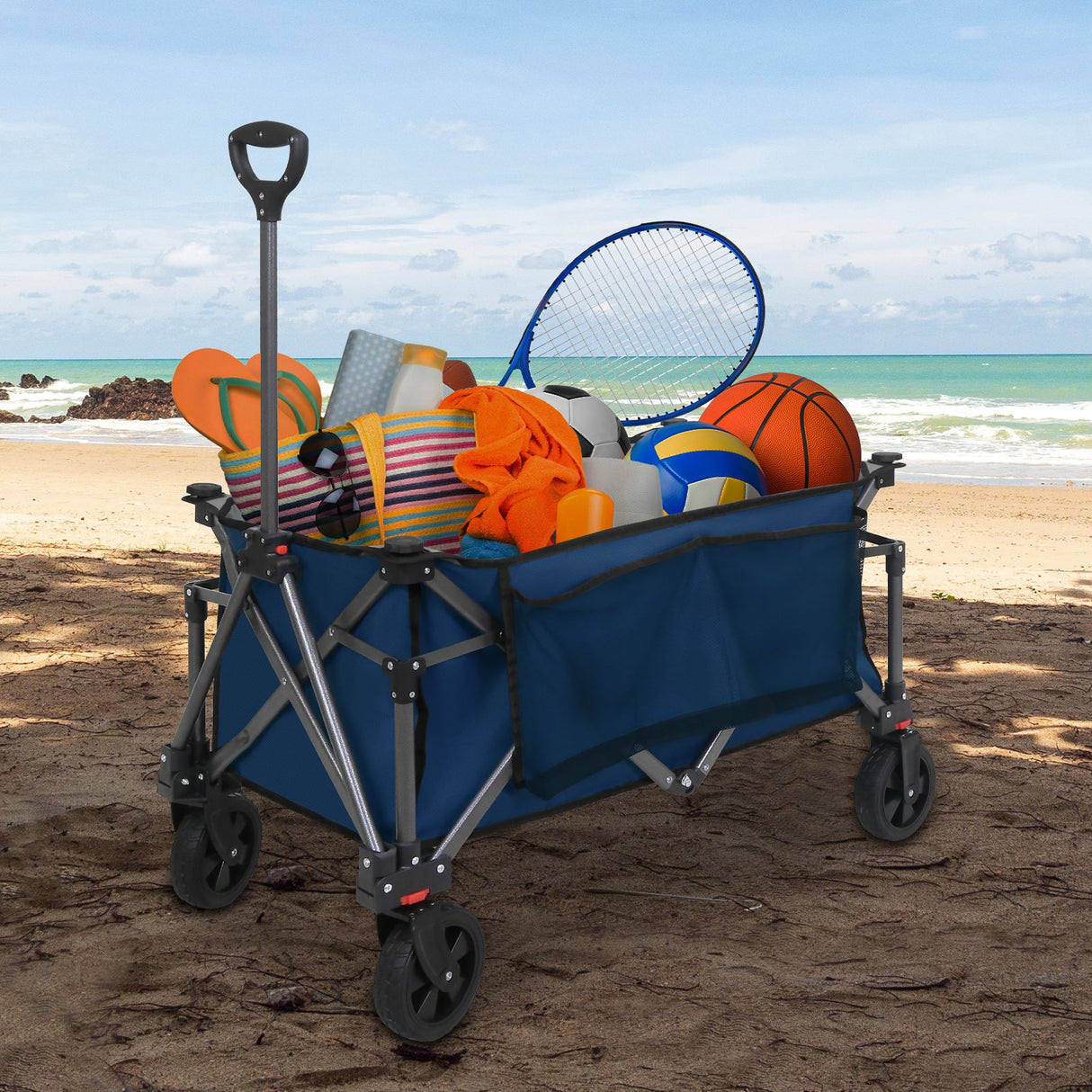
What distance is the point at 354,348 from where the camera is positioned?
2.75m

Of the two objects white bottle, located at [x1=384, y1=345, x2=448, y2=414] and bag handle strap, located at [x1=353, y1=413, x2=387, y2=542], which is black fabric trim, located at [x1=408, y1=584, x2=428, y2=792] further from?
white bottle, located at [x1=384, y1=345, x2=448, y2=414]

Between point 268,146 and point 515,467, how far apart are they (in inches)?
32.1

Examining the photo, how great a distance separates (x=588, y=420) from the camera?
2.92 m

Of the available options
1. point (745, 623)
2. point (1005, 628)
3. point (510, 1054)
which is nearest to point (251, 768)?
point (510, 1054)

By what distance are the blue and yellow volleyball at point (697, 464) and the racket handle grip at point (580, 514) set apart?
1.10 feet

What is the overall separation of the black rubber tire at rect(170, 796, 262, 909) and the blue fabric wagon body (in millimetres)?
203

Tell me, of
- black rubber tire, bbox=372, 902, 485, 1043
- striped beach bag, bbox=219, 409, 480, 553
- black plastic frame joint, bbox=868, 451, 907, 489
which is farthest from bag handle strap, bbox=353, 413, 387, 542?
black plastic frame joint, bbox=868, 451, 907, 489

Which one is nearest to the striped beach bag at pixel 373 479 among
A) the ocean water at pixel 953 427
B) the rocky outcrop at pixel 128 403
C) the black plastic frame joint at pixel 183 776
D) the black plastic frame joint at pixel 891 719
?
the black plastic frame joint at pixel 183 776

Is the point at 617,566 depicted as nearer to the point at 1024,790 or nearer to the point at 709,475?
the point at 709,475

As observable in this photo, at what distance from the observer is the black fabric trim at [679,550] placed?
2.25m

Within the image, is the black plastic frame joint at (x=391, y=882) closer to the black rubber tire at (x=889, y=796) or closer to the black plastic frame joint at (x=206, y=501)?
the black plastic frame joint at (x=206, y=501)

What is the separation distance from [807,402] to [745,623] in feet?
2.62

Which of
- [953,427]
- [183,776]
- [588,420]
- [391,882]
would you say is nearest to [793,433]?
[588,420]

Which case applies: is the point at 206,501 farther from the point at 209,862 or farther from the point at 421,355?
the point at 209,862
